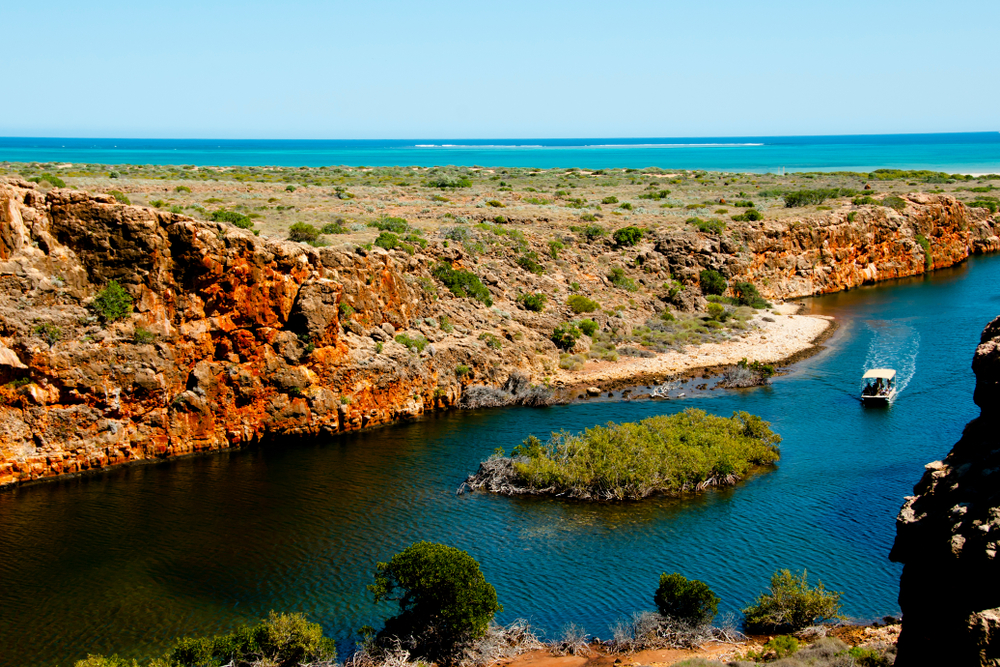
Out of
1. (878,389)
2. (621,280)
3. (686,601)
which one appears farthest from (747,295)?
(686,601)

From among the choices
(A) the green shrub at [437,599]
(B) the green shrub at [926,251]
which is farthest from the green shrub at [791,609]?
(B) the green shrub at [926,251]

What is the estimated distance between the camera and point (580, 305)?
4766 cm

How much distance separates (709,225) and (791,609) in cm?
4417

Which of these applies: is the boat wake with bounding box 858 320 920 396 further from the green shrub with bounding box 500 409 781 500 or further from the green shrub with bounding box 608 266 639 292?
the green shrub with bounding box 608 266 639 292

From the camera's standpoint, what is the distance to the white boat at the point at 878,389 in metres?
36.0

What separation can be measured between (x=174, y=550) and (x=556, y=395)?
1934 centimetres

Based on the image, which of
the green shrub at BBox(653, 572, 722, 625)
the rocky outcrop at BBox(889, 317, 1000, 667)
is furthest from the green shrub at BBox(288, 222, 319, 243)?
the rocky outcrop at BBox(889, 317, 1000, 667)

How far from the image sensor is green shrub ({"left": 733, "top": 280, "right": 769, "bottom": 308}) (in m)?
56.0

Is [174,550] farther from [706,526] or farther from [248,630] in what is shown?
[706,526]

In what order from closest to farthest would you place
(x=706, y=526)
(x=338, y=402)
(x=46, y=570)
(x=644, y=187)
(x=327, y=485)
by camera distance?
1. (x=46, y=570)
2. (x=706, y=526)
3. (x=327, y=485)
4. (x=338, y=402)
5. (x=644, y=187)

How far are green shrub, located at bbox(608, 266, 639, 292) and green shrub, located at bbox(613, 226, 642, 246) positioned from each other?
3.86 metres

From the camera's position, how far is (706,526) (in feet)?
81.9

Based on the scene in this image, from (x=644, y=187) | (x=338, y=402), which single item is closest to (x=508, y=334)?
(x=338, y=402)

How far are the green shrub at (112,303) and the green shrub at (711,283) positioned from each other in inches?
1438
